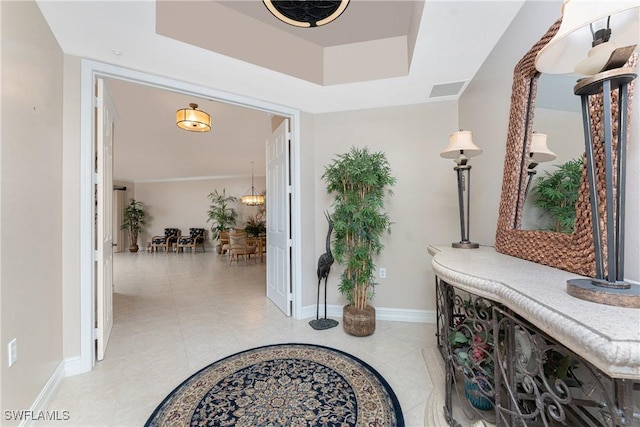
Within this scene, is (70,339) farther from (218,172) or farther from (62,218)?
(218,172)

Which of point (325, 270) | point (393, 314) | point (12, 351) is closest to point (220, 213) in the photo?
point (325, 270)

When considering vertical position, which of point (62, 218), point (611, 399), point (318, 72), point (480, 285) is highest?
point (318, 72)

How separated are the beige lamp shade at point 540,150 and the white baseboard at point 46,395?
3.05 metres

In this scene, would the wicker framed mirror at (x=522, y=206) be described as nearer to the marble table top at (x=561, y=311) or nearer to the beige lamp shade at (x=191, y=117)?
the marble table top at (x=561, y=311)

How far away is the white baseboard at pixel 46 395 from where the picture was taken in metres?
1.48

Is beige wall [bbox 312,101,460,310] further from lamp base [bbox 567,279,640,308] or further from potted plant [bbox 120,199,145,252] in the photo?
potted plant [bbox 120,199,145,252]

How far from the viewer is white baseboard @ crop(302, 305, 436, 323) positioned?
289cm

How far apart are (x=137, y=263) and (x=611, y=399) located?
835cm

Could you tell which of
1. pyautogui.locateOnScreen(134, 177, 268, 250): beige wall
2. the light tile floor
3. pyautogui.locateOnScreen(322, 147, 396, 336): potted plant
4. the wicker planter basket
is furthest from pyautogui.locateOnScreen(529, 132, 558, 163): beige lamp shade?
pyautogui.locateOnScreen(134, 177, 268, 250): beige wall

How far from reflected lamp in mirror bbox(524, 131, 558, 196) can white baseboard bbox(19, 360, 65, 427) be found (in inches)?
119

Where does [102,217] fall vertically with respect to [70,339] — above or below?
above

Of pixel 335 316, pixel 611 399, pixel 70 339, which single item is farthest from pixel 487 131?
pixel 70 339

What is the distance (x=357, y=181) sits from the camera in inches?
102

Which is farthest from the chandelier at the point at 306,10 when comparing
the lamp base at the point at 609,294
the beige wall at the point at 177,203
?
the beige wall at the point at 177,203
